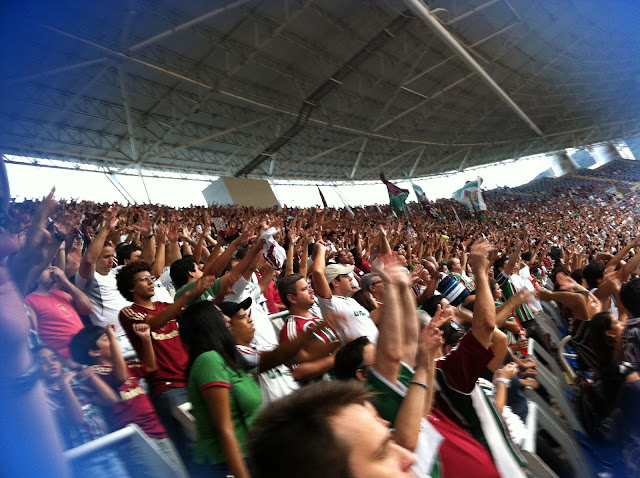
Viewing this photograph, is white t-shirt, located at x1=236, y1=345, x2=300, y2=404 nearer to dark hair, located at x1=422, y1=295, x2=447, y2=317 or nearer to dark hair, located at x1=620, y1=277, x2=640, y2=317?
dark hair, located at x1=422, y1=295, x2=447, y2=317

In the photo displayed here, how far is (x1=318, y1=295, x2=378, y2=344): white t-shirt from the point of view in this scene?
7.79 ft

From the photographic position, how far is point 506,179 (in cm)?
3741

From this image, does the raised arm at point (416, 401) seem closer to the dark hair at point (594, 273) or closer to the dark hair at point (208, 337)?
the dark hair at point (208, 337)

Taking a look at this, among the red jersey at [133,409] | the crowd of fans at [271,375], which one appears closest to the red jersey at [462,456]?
the crowd of fans at [271,375]

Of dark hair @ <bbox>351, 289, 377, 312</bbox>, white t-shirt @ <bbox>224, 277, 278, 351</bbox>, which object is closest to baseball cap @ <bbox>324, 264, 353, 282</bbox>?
dark hair @ <bbox>351, 289, 377, 312</bbox>

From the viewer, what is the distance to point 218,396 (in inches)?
58.6

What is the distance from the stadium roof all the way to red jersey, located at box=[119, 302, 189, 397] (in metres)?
7.27

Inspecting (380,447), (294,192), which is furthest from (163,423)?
(294,192)

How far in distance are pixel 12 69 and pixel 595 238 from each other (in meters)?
14.3

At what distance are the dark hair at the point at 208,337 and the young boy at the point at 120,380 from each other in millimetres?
335

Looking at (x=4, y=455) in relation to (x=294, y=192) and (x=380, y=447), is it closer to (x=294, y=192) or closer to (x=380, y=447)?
(x=380, y=447)

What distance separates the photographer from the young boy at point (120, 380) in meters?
1.71

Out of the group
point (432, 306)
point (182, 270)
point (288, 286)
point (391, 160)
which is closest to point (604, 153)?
point (391, 160)

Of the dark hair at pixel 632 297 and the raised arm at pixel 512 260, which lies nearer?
the dark hair at pixel 632 297
